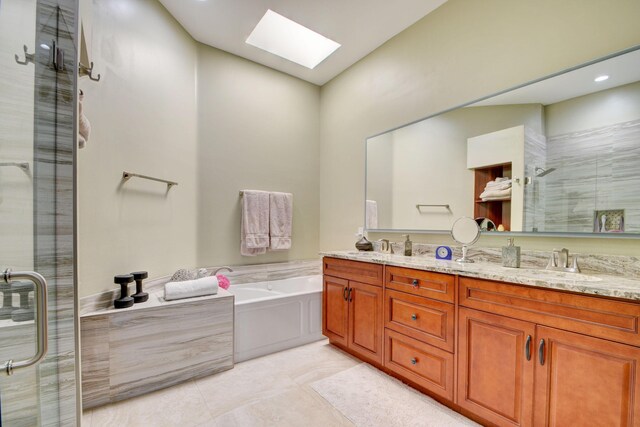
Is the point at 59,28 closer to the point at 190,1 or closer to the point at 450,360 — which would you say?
the point at 190,1

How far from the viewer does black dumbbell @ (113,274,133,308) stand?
6.00ft

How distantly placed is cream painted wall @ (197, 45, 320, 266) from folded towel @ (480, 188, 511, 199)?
2154 mm

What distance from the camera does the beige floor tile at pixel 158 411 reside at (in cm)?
159

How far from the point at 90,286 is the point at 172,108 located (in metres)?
1.67

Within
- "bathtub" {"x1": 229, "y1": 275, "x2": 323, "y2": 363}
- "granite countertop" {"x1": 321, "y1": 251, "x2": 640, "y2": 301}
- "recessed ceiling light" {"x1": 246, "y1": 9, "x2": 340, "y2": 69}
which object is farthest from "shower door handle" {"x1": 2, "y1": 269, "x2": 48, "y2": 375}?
"recessed ceiling light" {"x1": 246, "y1": 9, "x2": 340, "y2": 69}

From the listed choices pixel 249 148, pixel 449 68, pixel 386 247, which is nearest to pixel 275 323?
pixel 386 247

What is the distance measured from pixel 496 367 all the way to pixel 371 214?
1.72 m

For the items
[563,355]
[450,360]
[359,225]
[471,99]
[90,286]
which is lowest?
[450,360]

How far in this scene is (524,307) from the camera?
1.33 metres

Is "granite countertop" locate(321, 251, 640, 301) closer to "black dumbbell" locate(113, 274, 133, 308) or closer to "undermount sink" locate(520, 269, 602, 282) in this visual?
"undermount sink" locate(520, 269, 602, 282)

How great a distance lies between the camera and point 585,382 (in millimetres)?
1148

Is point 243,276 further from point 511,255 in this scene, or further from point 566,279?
point 566,279

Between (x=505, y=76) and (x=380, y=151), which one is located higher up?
(x=505, y=76)

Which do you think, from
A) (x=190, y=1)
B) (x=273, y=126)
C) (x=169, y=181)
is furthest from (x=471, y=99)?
(x=169, y=181)
